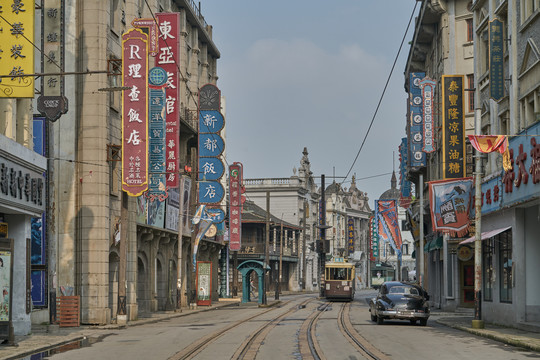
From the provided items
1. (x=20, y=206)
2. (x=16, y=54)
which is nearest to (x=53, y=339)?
(x=20, y=206)

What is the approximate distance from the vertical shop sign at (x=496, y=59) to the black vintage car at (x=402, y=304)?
7.89m

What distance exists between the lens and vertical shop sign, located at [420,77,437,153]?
155 feet

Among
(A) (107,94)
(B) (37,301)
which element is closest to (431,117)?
(A) (107,94)

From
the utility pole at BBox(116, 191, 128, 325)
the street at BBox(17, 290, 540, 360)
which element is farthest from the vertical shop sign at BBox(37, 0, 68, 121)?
the street at BBox(17, 290, 540, 360)

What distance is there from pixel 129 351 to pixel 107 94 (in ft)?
52.0

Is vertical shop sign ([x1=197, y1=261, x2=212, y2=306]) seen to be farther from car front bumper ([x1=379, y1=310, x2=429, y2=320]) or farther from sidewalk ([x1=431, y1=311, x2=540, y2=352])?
sidewalk ([x1=431, y1=311, x2=540, y2=352])

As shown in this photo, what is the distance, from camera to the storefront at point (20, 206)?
78.3 ft

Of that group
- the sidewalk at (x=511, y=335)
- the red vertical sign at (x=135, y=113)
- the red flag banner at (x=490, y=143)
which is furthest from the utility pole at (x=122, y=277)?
the red flag banner at (x=490, y=143)

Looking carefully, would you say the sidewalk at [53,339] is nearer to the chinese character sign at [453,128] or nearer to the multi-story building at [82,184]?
the multi-story building at [82,184]

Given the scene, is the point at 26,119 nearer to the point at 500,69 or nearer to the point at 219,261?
the point at 500,69

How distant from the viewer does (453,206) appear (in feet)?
109

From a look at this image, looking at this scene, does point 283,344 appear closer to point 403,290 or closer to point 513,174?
point 403,290

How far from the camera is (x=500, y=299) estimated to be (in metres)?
31.2

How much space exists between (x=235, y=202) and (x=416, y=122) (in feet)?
58.9
